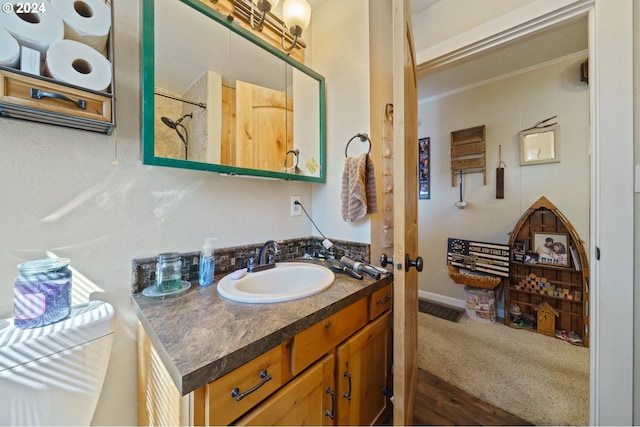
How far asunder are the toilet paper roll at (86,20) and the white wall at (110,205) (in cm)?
14

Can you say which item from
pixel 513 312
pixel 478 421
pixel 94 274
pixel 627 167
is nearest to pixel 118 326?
pixel 94 274

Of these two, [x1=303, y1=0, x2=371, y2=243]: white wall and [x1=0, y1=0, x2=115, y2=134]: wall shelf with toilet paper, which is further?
[x1=303, y1=0, x2=371, y2=243]: white wall

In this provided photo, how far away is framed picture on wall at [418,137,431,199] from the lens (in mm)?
2785

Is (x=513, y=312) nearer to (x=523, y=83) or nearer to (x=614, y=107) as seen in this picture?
(x=614, y=107)

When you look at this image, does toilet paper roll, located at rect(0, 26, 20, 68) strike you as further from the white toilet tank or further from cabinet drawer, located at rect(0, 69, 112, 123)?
the white toilet tank

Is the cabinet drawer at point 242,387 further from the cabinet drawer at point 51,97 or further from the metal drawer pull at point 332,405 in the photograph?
the cabinet drawer at point 51,97

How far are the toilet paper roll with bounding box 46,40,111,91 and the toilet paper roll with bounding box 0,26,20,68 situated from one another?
5 cm

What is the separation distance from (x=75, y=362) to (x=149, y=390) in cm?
25

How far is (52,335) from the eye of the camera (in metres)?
0.56

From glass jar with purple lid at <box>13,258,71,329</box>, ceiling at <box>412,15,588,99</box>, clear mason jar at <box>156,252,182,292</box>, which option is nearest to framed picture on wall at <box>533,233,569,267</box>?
ceiling at <box>412,15,588,99</box>

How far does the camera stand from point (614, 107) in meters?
0.92

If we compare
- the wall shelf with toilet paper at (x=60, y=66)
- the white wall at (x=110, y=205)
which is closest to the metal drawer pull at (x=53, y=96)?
the wall shelf with toilet paper at (x=60, y=66)

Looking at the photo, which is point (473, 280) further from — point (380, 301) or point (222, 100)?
point (222, 100)

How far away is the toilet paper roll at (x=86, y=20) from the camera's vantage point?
0.65m
